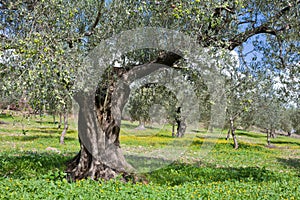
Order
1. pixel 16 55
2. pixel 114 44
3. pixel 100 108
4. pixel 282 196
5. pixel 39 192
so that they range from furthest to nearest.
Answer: pixel 100 108 < pixel 114 44 < pixel 282 196 < pixel 39 192 < pixel 16 55

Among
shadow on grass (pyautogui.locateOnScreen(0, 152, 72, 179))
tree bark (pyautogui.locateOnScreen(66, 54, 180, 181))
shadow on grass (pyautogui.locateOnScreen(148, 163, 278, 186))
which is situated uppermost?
tree bark (pyautogui.locateOnScreen(66, 54, 180, 181))

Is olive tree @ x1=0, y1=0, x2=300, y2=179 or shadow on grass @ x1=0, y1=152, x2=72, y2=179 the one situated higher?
olive tree @ x1=0, y1=0, x2=300, y2=179

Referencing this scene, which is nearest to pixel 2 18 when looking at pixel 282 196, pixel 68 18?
pixel 68 18

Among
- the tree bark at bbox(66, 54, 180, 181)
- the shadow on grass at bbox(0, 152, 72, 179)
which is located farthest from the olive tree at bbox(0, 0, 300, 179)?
the shadow on grass at bbox(0, 152, 72, 179)

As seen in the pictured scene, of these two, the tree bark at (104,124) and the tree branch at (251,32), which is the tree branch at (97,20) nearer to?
the tree bark at (104,124)

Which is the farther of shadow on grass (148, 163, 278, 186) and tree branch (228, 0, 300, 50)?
shadow on grass (148, 163, 278, 186)

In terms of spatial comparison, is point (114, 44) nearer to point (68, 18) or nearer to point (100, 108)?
point (68, 18)

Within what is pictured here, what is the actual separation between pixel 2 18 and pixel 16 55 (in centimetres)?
229

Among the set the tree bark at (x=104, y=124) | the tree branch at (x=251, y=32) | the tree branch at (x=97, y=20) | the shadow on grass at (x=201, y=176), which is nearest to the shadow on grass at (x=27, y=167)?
the tree bark at (x=104, y=124)

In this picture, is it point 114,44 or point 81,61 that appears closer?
point 81,61

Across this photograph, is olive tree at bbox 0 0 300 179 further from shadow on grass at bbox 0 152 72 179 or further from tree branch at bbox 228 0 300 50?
shadow on grass at bbox 0 152 72 179

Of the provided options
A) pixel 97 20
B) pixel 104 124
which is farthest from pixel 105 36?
pixel 104 124

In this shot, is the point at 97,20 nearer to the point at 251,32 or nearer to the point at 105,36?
the point at 105,36

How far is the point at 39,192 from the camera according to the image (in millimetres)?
8500
